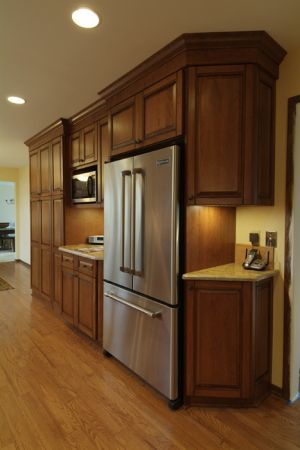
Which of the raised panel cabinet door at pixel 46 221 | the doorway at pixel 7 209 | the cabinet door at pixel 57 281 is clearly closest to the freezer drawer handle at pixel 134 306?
the cabinet door at pixel 57 281

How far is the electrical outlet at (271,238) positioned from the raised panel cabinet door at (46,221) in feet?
9.38

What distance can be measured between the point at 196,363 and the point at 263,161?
59.5 inches

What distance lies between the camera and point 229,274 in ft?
6.48

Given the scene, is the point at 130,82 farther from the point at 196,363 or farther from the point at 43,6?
the point at 196,363

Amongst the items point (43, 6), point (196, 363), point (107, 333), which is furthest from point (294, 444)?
point (43, 6)

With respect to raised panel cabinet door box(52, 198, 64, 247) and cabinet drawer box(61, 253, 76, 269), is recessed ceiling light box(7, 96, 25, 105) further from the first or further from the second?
cabinet drawer box(61, 253, 76, 269)

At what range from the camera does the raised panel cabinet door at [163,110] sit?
1979 mm

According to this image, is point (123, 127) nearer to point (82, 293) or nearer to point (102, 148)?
point (102, 148)

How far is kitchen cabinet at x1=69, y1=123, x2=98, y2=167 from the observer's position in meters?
3.19

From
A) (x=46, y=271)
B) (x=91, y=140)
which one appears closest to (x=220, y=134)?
(x=91, y=140)

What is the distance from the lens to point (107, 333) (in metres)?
2.63

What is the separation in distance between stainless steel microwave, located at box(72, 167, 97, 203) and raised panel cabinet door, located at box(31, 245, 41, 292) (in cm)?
125

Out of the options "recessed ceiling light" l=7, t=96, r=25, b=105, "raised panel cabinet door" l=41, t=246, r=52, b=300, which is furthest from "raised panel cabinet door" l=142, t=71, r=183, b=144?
"raised panel cabinet door" l=41, t=246, r=52, b=300

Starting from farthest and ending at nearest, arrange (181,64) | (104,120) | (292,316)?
(104,120) < (292,316) < (181,64)
